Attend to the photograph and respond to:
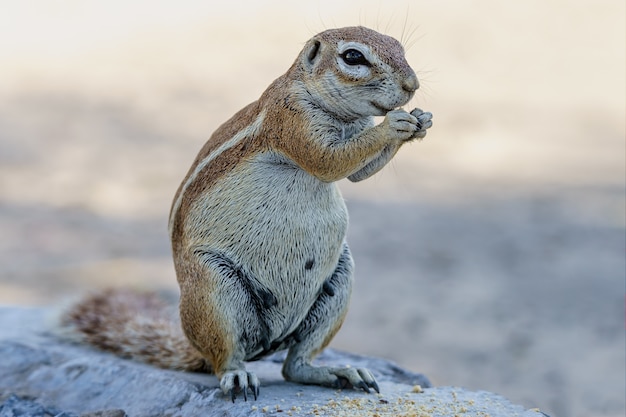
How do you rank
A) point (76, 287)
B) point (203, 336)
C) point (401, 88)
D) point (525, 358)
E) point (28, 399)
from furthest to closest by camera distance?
point (76, 287) → point (525, 358) → point (28, 399) → point (203, 336) → point (401, 88)

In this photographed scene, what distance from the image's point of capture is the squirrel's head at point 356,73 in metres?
4.40

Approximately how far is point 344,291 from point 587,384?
324 centimetres

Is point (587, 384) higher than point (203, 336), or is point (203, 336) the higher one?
point (587, 384)

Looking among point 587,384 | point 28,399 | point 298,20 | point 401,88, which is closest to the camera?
point 401,88

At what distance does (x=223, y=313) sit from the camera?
472cm

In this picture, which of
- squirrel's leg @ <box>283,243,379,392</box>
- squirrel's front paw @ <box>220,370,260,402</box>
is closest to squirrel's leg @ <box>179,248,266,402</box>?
squirrel's front paw @ <box>220,370,260,402</box>

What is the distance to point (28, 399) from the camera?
5.26m

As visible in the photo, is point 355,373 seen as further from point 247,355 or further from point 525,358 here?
point 525,358

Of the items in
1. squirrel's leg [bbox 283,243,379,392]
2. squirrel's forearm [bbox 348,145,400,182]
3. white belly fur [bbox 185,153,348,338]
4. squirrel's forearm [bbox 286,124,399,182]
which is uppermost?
squirrel's forearm [bbox 348,145,400,182]

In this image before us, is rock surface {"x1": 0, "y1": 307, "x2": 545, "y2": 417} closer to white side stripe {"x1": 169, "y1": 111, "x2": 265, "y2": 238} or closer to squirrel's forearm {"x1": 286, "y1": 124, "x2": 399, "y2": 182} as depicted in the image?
white side stripe {"x1": 169, "y1": 111, "x2": 265, "y2": 238}

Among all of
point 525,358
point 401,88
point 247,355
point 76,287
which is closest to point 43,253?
point 76,287

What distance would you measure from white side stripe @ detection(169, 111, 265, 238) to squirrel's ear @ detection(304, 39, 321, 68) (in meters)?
0.34

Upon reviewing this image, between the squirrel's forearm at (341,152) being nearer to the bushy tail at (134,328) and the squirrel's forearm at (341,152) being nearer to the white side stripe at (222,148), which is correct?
the white side stripe at (222,148)

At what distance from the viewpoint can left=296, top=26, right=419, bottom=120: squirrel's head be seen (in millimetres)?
4398
